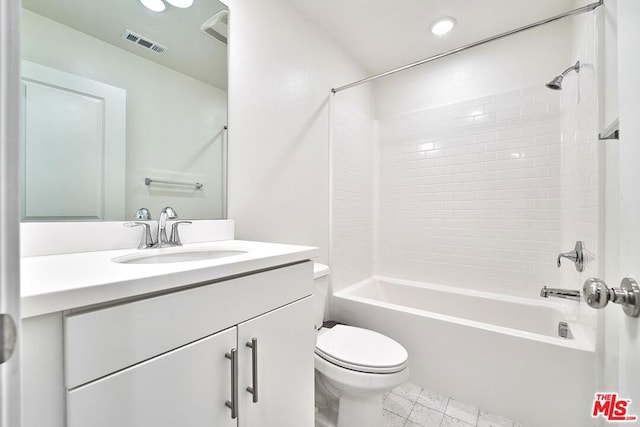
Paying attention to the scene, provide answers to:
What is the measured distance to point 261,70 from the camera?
151cm

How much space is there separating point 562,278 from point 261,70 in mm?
2375

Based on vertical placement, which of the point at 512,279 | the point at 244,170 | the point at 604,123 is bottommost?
the point at 512,279

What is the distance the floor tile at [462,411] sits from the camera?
1439 mm

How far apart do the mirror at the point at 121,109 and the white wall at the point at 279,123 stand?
94 millimetres

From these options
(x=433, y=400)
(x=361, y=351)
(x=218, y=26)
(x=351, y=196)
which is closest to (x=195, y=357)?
(x=361, y=351)

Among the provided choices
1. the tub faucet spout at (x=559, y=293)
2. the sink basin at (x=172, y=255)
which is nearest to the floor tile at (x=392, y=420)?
the tub faucet spout at (x=559, y=293)

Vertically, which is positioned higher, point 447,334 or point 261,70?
point 261,70

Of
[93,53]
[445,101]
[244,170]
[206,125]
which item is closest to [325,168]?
[244,170]

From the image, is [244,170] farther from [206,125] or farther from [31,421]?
[31,421]

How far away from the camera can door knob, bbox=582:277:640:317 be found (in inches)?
18.9

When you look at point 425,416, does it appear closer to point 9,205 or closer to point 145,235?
point 145,235

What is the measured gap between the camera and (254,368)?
2.44 feet

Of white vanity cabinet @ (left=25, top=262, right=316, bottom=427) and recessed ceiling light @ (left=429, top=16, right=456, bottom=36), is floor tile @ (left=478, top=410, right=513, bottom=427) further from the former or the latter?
recessed ceiling light @ (left=429, top=16, right=456, bottom=36)

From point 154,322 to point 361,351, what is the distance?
1.06 m
